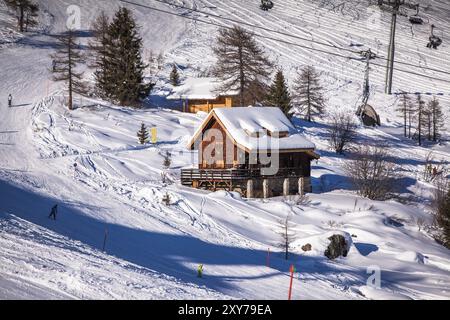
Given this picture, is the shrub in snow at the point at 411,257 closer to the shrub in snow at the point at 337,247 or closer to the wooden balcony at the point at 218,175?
the shrub in snow at the point at 337,247

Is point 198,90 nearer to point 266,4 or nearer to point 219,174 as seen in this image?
point 219,174

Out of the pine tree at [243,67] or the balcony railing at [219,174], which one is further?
the pine tree at [243,67]

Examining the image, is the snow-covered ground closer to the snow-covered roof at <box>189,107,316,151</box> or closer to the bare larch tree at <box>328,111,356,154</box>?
the bare larch tree at <box>328,111,356,154</box>

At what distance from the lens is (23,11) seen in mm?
68312

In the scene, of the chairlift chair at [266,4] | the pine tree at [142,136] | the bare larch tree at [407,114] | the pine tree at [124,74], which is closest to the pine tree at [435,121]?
the bare larch tree at [407,114]

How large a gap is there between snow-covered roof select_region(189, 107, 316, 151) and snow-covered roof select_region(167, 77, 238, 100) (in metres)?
13.1

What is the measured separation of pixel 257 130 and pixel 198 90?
19.0 meters

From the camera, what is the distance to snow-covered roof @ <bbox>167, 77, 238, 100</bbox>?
49.2 meters

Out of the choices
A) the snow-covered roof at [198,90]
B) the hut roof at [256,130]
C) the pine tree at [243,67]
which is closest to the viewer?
the hut roof at [256,130]

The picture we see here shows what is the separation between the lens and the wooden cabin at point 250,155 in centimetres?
3241

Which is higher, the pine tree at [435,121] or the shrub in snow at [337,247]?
the pine tree at [435,121]

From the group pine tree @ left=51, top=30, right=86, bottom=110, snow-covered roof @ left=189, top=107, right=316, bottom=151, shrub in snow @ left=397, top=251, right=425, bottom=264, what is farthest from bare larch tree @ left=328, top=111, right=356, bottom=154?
shrub in snow @ left=397, top=251, right=425, bottom=264

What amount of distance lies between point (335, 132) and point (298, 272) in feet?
94.0

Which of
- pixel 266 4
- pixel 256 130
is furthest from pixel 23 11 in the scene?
pixel 256 130
